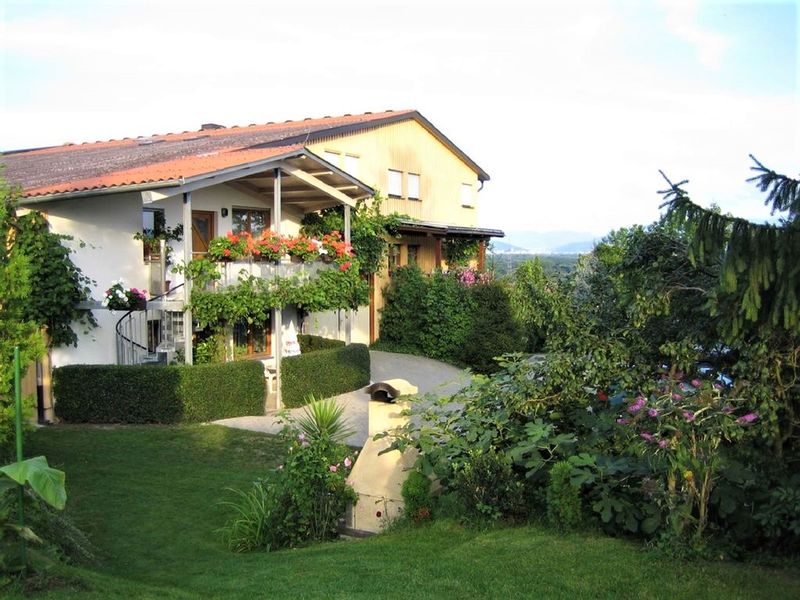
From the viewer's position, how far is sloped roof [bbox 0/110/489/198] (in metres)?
15.7

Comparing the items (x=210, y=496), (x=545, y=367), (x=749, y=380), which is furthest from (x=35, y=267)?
(x=749, y=380)

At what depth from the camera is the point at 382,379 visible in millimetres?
19953

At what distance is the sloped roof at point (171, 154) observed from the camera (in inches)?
617

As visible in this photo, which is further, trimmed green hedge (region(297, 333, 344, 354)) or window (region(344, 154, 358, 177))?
window (region(344, 154, 358, 177))

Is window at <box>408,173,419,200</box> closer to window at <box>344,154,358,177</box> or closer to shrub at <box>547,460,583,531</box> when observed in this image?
window at <box>344,154,358,177</box>

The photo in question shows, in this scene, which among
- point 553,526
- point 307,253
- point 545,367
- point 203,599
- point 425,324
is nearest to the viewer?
point 203,599

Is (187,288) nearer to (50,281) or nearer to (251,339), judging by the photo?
(50,281)

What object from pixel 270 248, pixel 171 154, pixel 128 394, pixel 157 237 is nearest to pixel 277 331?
pixel 270 248

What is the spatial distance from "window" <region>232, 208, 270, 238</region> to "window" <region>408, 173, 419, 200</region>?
820 centimetres

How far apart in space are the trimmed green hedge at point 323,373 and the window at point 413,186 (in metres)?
9.37

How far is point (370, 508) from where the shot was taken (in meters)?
8.65

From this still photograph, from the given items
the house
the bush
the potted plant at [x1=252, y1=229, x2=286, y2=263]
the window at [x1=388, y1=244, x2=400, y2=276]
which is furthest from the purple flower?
the window at [x1=388, y1=244, x2=400, y2=276]

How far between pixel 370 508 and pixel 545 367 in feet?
7.88

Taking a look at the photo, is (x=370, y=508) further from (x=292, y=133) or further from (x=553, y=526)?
(x=292, y=133)
